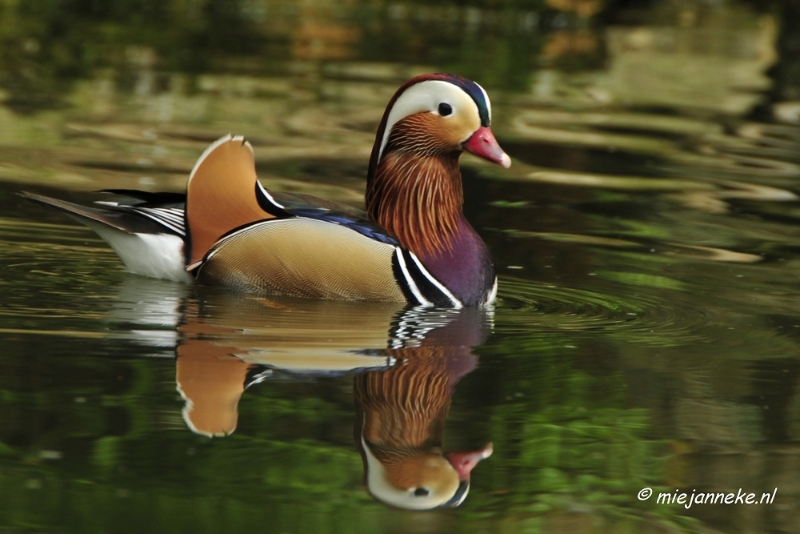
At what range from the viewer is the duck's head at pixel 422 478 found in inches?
169

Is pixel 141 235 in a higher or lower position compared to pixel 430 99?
lower

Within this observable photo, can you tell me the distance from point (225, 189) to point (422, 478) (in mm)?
2651

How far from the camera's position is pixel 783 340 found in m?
6.56

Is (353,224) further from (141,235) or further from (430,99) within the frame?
(141,235)

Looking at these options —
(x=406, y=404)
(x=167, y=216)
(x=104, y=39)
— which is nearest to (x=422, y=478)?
(x=406, y=404)

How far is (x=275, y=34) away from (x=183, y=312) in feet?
48.1

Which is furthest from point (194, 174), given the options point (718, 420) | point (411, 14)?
point (411, 14)

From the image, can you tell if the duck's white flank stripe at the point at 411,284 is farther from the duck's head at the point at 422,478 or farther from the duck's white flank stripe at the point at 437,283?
the duck's head at the point at 422,478

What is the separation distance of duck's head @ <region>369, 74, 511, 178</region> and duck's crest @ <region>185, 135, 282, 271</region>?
741mm

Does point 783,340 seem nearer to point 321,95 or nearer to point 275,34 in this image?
point 321,95

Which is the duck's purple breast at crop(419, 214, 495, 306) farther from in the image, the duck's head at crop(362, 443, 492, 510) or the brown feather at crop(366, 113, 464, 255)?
the duck's head at crop(362, 443, 492, 510)

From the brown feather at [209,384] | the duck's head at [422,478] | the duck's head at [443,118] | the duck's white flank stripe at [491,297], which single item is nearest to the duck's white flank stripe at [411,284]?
the duck's white flank stripe at [491,297]

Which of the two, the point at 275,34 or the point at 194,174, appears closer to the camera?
the point at 194,174

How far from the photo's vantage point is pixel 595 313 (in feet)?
22.7
